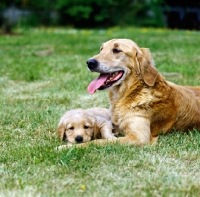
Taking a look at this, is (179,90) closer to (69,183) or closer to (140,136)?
(140,136)

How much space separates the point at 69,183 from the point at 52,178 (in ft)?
0.65

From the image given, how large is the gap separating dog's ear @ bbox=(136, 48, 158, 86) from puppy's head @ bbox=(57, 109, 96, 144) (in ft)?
2.56

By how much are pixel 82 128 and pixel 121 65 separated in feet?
2.63

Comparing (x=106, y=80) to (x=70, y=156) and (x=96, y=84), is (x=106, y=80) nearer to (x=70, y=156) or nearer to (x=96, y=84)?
(x=96, y=84)

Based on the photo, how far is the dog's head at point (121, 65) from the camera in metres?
5.42

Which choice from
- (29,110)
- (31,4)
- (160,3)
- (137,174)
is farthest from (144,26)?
(137,174)

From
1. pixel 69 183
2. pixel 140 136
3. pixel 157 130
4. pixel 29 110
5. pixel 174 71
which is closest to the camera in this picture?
pixel 69 183

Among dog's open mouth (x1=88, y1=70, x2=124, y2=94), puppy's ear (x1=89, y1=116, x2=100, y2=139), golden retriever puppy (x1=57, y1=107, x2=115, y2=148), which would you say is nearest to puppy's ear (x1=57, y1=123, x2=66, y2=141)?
golden retriever puppy (x1=57, y1=107, x2=115, y2=148)

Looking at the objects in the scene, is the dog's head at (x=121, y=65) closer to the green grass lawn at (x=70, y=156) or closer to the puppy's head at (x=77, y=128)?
the puppy's head at (x=77, y=128)

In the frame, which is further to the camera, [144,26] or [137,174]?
[144,26]

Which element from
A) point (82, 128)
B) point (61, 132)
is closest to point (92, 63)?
point (82, 128)

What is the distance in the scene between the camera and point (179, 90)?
5586 millimetres

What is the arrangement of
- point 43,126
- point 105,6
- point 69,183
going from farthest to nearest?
1. point 105,6
2. point 43,126
3. point 69,183

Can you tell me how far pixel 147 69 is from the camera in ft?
17.8
